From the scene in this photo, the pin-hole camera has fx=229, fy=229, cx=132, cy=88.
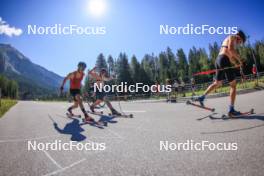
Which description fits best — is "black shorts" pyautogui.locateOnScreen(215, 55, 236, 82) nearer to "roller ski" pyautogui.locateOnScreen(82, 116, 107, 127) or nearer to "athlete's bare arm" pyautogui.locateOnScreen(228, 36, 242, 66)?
"athlete's bare arm" pyautogui.locateOnScreen(228, 36, 242, 66)

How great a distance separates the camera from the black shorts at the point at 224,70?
6.20 metres

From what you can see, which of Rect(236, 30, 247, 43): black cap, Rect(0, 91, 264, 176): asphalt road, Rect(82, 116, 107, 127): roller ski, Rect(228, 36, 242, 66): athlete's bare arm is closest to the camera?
Rect(0, 91, 264, 176): asphalt road

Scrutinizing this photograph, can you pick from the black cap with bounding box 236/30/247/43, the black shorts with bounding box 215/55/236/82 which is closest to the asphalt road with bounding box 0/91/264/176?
the black shorts with bounding box 215/55/236/82

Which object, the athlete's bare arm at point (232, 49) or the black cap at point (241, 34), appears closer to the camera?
the black cap at point (241, 34)

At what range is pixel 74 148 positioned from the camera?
4.09 meters

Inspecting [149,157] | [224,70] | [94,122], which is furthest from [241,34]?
[94,122]

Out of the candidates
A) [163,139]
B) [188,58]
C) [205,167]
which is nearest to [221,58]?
[163,139]

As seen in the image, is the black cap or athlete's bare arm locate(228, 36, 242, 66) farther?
athlete's bare arm locate(228, 36, 242, 66)

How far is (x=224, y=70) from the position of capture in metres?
6.25

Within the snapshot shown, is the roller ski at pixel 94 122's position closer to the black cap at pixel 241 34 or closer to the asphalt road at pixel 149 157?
the asphalt road at pixel 149 157

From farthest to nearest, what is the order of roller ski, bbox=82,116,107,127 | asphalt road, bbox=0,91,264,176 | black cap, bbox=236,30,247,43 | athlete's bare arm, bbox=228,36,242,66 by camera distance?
roller ski, bbox=82,116,107,127
athlete's bare arm, bbox=228,36,242,66
black cap, bbox=236,30,247,43
asphalt road, bbox=0,91,264,176

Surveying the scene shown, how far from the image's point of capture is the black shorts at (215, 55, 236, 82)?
6199mm

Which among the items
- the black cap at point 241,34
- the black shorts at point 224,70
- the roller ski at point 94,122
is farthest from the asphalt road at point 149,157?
the black cap at point 241,34

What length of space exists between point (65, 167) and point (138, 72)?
75.9 metres
